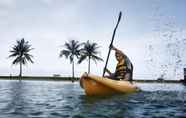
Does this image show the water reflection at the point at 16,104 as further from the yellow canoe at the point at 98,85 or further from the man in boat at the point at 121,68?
the man in boat at the point at 121,68

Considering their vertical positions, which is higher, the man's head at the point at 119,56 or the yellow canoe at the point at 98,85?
the man's head at the point at 119,56

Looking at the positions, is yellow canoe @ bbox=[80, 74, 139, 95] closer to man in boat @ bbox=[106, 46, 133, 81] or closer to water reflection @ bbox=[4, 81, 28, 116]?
man in boat @ bbox=[106, 46, 133, 81]

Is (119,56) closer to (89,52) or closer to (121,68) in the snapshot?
(121,68)

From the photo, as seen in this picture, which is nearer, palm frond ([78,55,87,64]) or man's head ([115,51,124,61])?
man's head ([115,51,124,61])

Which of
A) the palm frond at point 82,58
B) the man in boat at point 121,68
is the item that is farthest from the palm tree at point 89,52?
the man in boat at point 121,68

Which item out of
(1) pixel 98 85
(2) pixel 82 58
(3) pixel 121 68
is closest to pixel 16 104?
(1) pixel 98 85

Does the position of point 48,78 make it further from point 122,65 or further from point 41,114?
point 41,114

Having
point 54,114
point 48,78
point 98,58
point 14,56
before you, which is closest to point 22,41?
point 14,56

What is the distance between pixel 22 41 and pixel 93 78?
72467 millimetres

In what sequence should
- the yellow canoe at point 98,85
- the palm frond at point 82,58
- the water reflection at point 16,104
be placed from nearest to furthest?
1. the water reflection at point 16,104
2. the yellow canoe at point 98,85
3. the palm frond at point 82,58

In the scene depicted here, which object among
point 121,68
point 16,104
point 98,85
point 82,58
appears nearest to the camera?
point 16,104

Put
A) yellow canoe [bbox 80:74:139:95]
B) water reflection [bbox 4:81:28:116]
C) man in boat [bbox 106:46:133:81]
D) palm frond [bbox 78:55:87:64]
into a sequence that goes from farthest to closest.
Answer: palm frond [bbox 78:55:87:64]
man in boat [bbox 106:46:133:81]
yellow canoe [bbox 80:74:139:95]
water reflection [bbox 4:81:28:116]

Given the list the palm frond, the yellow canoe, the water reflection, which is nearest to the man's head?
the yellow canoe

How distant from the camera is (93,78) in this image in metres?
24.6
